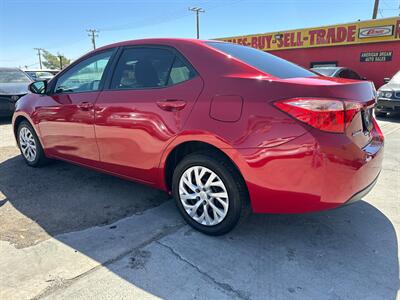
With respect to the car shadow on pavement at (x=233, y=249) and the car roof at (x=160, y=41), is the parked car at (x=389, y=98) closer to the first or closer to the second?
the car shadow on pavement at (x=233, y=249)

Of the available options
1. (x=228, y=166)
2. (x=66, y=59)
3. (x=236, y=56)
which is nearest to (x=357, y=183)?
(x=228, y=166)

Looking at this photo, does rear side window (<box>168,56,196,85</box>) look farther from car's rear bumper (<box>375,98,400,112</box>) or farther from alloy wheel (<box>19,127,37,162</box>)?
car's rear bumper (<box>375,98,400,112</box>)

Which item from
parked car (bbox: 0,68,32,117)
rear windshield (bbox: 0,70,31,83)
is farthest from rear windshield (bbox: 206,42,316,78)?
rear windshield (bbox: 0,70,31,83)

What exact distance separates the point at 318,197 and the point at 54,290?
189cm

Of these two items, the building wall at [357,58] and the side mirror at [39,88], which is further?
the building wall at [357,58]

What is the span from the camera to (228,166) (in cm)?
262

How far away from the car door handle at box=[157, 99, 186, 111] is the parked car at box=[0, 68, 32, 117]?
7262 millimetres

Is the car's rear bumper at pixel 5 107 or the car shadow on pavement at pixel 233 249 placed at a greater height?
the car's rear bumper at pixel 5 107

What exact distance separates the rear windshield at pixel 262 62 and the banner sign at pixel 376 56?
15302 mm

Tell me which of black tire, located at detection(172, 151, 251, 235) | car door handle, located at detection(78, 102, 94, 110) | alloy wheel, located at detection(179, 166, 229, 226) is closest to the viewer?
black tire, located at detection(172, 151, 251, 235)

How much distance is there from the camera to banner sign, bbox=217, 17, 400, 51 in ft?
50.4

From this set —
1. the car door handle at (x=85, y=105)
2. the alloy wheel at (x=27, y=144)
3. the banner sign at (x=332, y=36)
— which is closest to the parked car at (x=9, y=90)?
the alloy wheel at (x=27, y=144)

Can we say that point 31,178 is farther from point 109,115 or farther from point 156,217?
point 156,217

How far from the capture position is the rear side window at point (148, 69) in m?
2.90
